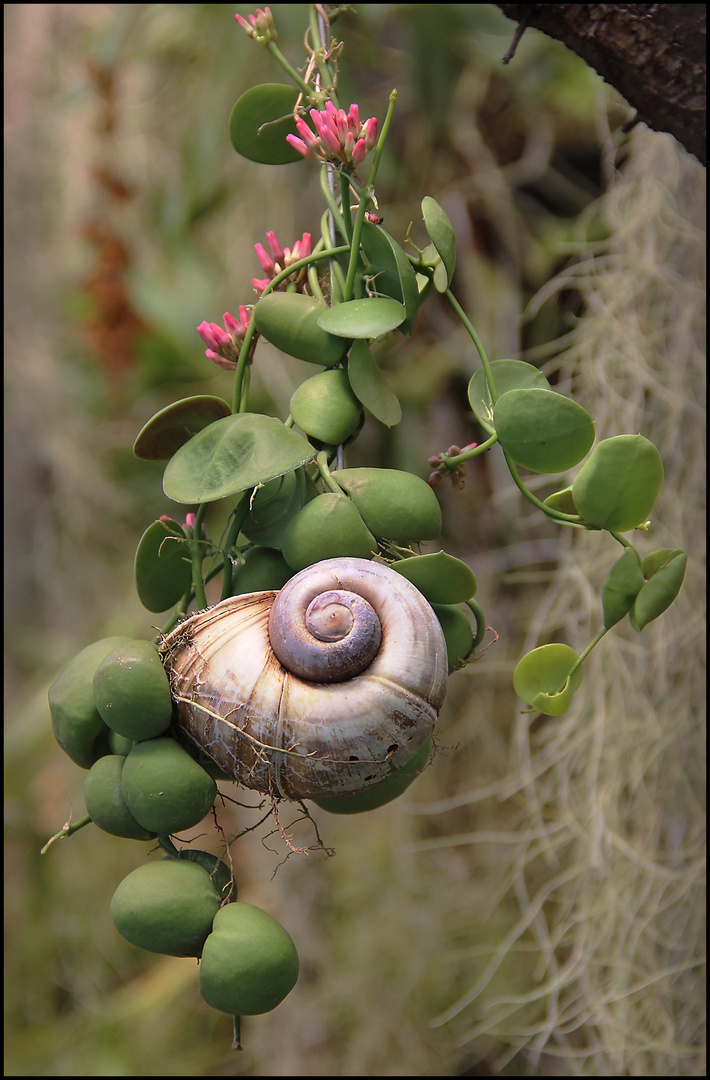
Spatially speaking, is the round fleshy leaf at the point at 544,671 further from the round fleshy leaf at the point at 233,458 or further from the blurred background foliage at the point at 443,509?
the blurred background foliage at the point at 443,509

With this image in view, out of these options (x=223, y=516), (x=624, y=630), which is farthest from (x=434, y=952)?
(x=223, y=516)

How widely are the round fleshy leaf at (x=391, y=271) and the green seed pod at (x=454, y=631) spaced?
15 cm

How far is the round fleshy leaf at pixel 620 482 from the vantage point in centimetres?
35

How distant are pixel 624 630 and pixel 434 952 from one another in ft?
1.75

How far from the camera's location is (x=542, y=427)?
356 millimetres

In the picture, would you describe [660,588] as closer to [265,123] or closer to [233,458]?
[233,458]

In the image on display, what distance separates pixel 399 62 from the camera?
118 centimetres

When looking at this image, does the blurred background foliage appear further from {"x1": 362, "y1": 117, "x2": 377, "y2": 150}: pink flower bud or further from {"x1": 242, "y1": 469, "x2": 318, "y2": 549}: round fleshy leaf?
{"x1": 362, "y1": 117, "x2": 377, "y2": 150}: pink flower bud

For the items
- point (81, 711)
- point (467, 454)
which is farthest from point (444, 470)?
point (81, 711)

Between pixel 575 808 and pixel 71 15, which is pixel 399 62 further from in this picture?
pixel 575 808

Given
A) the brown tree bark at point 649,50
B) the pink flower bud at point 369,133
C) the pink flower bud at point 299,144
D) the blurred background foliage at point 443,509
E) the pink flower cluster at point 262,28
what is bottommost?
the blurred background foliage at point 443,509

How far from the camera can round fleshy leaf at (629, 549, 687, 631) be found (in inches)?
14.4

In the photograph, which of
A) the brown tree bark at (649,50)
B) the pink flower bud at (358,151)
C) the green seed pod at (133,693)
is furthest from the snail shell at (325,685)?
the brown tree bark at (649,50)

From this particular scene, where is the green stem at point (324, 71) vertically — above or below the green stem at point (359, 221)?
above
